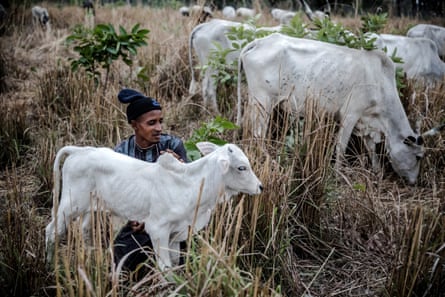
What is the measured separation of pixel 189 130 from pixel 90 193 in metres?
2.63

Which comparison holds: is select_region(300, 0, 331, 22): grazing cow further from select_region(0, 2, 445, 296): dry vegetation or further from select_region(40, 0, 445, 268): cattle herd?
select_region(0, 2, 445, 296): dry vegetation

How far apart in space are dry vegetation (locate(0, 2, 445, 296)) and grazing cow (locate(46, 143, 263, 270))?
4.1 inches

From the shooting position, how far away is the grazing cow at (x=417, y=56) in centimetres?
737

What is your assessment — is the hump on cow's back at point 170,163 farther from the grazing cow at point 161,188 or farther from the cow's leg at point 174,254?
the cow's leg at point 174,254

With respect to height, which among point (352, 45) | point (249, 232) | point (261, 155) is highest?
point (352, 45)

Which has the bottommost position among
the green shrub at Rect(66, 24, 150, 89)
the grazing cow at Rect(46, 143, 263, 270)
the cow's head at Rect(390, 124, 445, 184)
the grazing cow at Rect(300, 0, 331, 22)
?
the cow's head at Rect(390, 124, 445, 184)

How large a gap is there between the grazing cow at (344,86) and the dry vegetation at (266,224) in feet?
0.90

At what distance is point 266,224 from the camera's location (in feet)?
8.95

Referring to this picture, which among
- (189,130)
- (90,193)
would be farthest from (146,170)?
(189,130)

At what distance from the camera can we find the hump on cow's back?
2260 mm

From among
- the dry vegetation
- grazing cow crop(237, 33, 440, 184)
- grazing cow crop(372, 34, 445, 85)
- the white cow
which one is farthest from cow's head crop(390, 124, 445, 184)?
grazing cow crop(372, 34, 445, 85)

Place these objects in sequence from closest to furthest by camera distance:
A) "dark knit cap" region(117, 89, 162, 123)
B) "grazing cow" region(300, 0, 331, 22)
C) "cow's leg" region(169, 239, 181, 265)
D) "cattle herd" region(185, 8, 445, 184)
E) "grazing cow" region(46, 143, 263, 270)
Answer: "grazing cow" region(46, 143, 263, 270) < "cow's leg" region(169, 239, 181, 265) < "dark knit cap" region(117, 89, 162, 123) < "cattle herd" region(185, 8, 445, 184) < "grazing cow" region(300, 0, 331, 22)

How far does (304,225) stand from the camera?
3.05 m

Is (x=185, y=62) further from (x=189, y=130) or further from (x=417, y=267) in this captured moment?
(x=417, y=267)
